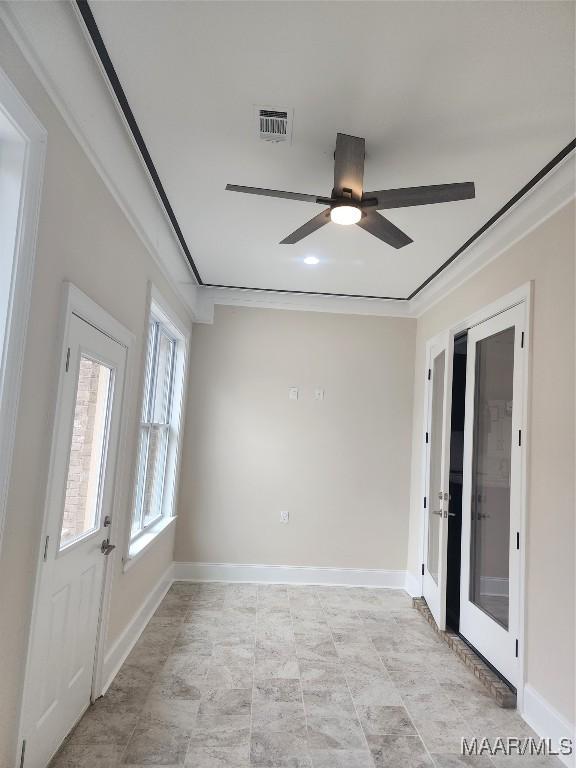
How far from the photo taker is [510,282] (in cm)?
312

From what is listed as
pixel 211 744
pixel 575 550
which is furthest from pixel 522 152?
pixel 211 744

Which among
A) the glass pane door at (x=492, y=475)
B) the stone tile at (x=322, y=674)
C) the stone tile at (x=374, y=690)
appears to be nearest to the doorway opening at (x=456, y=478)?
the glass pane door at (x=492, y=475)

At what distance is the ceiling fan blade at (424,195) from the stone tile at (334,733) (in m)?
2.56

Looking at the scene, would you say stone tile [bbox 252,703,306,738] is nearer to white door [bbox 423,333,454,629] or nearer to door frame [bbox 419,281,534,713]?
door frame [bbox 419,281,534,713]

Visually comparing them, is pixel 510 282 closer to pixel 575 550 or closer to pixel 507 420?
pixel 507 420

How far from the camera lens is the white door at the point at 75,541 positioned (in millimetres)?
1938

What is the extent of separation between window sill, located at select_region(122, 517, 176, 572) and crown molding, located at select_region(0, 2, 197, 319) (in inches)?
79.6

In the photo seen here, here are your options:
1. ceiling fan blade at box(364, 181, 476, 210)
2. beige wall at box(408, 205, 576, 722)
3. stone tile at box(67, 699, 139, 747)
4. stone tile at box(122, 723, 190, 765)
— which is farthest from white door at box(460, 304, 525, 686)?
stone tile at box(67, 699, 139, 747)

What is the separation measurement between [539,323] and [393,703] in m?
2.30

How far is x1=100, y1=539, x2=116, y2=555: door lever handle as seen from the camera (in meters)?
2.57

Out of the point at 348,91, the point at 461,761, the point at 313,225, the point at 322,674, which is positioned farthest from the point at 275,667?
the point at 348,91

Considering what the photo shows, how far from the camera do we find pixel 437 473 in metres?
4.33

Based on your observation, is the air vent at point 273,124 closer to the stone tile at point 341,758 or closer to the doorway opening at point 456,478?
the doorway opening at point 456,478

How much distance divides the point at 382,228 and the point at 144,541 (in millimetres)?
2751
